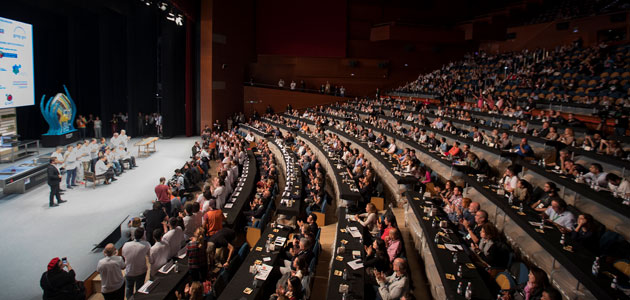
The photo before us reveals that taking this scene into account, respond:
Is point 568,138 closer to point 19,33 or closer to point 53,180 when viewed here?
point 53,180

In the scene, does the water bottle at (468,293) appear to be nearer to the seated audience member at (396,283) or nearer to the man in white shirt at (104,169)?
the seated audience member at (396,283)

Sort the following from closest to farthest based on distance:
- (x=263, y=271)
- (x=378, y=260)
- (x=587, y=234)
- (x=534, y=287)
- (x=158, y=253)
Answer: (x=534, y=287) → (x=587, y=234) → (x=378, y=260) → (x=263, y=271) → (x=158, y=253)

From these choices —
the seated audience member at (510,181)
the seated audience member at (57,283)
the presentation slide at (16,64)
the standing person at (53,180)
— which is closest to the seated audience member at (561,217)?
the seated audience member at (510,181)

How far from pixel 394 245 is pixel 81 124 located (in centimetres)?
2212

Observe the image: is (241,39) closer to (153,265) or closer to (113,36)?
(113,36)

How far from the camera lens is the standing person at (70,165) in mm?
13070

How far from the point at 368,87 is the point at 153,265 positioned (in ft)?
82.5

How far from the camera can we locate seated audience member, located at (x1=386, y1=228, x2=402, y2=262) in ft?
19.6

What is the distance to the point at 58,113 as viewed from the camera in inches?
794

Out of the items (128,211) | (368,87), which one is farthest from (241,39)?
(128,211)

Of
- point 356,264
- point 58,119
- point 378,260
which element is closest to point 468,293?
point 378,260

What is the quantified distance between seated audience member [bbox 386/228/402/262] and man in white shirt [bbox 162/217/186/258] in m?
3.82

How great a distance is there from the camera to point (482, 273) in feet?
17.6

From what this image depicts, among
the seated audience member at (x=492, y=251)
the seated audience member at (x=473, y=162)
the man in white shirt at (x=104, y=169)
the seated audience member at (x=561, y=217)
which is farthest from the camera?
the man in white shirt at (x=104, y=169)
